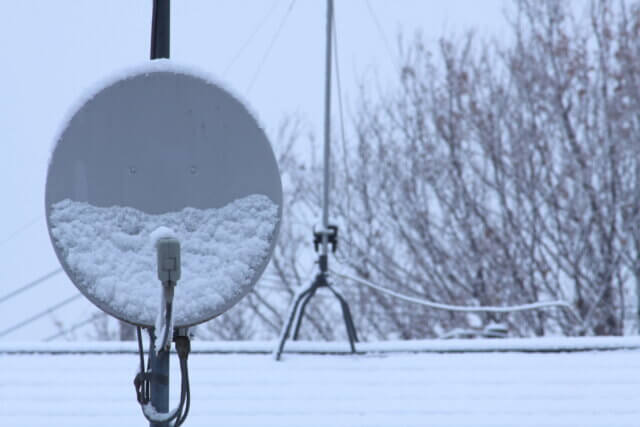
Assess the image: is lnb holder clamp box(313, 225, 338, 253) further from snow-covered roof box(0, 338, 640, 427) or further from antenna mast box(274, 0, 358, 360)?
snow-covered roof box(0, 338, 640, 427)

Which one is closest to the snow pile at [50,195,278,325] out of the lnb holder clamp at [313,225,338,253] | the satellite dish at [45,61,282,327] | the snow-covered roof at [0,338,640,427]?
the satellite dish at [45,61,282,327]

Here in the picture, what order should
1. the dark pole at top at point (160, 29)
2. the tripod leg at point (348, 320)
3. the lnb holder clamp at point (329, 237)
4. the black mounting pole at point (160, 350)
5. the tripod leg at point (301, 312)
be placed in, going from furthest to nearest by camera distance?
the lnb holder clamp at point (329, 237), the tripod leg at point (301, 312), the tripod leg at point (348, 320), the dark pole at top at point (160, 29), the black mounting pole at point (160, 350)

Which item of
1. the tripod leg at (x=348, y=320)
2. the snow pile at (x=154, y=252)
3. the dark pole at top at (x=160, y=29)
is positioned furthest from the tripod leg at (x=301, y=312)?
the dark pole at top at (x=160, y=29)

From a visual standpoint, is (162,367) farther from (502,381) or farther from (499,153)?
(499,153)

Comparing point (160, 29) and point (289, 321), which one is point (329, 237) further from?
point (160, 29)

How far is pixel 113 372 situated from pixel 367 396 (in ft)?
4.19

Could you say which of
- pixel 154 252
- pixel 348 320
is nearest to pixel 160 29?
pixel 154 252

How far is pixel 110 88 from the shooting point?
6.22 ft

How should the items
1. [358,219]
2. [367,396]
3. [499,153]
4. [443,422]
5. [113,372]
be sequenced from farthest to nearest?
[358,219], [499,153], [113,372], [367,396], [443,422]

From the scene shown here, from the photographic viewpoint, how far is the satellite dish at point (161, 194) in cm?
188

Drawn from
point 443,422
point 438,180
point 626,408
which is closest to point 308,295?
point 443,422

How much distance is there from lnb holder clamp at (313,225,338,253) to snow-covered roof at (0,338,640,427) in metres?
0.55

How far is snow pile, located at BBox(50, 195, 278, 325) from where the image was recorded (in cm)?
186

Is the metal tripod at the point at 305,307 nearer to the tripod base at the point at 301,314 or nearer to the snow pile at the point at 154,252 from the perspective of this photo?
the tripod base at the point at 301,314
